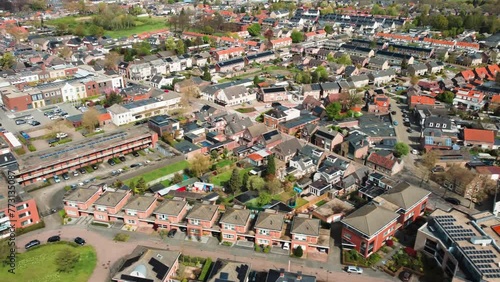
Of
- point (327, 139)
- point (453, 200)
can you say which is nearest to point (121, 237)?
point (327, 139)

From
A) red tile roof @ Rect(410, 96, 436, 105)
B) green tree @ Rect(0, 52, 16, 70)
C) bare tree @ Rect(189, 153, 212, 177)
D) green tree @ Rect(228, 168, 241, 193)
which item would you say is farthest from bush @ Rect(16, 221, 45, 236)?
green tree @ Rect(0, 52, 16, 70)

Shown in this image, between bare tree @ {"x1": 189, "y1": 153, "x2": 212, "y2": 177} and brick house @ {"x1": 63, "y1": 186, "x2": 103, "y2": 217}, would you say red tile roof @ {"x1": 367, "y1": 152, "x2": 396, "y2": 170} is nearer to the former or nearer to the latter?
bare tree @ {"x1": 189, "y1": 153, "x2": 212, "y2": 177}

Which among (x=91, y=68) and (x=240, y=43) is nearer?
(x=91, y=68)

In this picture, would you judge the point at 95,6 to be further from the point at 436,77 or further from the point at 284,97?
the point at 436,77

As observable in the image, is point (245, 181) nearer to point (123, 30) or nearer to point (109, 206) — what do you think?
point (109, 206)

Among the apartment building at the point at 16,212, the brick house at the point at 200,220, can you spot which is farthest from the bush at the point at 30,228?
the brick house at the point at 200,220

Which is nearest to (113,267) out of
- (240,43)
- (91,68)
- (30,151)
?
(30,151)
